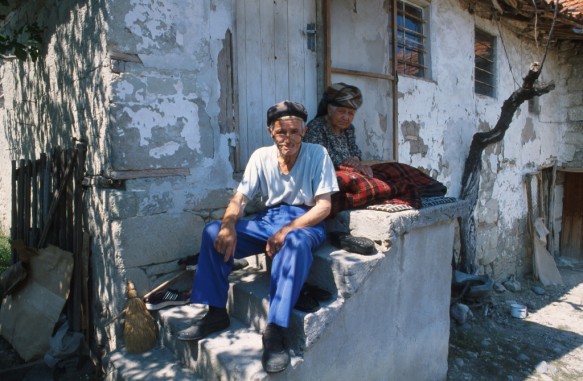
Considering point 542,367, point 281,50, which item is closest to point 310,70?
point 281,50

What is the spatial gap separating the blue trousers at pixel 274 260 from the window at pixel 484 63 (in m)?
5.41

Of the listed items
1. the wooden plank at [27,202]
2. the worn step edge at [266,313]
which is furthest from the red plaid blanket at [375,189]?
the wooden plank at [27,202]

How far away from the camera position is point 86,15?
312 centimetres

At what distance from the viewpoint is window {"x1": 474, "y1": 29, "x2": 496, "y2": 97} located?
22.8 ft

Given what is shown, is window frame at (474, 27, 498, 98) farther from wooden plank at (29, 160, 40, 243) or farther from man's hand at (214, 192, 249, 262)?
wooden plank at (29, 160, 40, 243)

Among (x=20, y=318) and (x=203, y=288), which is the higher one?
(x=203, y=288)

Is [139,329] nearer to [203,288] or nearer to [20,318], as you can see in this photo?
[203,288]

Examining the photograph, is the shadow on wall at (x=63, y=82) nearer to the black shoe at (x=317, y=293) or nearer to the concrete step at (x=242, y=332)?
the concrete step at (x=242, y=332)

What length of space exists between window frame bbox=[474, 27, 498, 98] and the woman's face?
4201 mm

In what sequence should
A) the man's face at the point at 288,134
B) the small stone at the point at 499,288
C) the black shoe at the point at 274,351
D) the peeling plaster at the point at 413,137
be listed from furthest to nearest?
1. the small stone at the point at 499,288
2. the peeling plaster at the point at 413,137
3. the man's face at the point at 288,134
4. the black shoe at the point at 274,351

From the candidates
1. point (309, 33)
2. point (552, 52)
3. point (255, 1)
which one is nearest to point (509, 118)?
point (552, 52)

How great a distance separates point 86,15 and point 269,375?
2728 mm

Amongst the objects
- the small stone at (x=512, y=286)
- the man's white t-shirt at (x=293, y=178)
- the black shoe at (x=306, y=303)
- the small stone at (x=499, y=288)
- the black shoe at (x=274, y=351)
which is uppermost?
the man's white t-shirt at (x=293, y=178)

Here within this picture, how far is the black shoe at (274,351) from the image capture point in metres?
2.19
